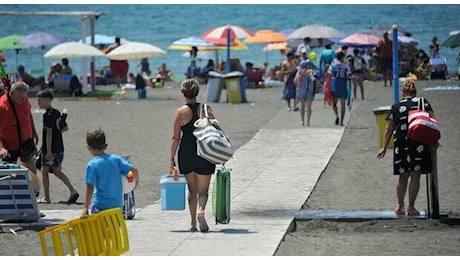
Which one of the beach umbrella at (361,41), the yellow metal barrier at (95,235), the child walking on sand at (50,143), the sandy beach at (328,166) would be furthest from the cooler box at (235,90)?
the yellow metal barrier at (95,235)

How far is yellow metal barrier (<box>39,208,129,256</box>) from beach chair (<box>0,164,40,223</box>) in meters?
2.66

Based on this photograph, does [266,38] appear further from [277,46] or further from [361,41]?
[361,41]

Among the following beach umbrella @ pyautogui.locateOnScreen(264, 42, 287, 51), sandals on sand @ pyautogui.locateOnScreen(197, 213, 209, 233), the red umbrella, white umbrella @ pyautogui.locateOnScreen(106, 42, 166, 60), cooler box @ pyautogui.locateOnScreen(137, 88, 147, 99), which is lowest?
cooler box @ pyautogui.locateOnScreen(137, 88, 147, 99)

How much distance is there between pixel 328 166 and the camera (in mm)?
16891

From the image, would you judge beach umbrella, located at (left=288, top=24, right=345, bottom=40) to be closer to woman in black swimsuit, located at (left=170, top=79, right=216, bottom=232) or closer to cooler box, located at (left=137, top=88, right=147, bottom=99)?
cooler box, located at (left=137, top=88, right=147, bottom=99)

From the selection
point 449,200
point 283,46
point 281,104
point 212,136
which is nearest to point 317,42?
point 283,46

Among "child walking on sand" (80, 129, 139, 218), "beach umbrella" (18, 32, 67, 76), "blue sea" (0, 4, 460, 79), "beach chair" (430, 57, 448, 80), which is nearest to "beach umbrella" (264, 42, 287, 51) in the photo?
"beach umbrella" (18, 32, 67, 76)

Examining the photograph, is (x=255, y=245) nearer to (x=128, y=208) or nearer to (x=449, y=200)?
(x=128, y=208)

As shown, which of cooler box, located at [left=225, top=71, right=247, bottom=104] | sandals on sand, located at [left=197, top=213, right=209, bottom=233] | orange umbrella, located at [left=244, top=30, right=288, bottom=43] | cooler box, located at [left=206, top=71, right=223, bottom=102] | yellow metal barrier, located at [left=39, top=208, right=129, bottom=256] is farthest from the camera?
orange umbrella, located at [left=244, top=30, right=288, bottom=43]

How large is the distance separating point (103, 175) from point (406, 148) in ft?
11.0

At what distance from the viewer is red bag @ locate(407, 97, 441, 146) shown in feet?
39.8

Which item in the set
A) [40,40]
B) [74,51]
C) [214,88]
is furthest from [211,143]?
[40,40]

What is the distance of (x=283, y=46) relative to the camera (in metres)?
42.2

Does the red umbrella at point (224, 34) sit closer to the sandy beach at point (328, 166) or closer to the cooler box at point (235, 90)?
the sandy beach at point (328, 166)
